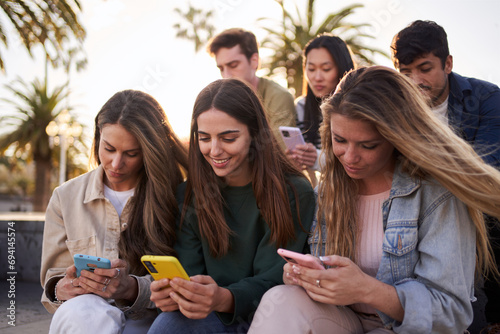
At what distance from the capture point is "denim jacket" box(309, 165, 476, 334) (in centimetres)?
203

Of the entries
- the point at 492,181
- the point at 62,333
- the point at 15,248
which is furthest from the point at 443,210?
the point at 15,248

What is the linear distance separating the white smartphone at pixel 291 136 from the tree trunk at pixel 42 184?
19374mm

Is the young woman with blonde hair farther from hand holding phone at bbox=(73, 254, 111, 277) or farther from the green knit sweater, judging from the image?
hand holding phone at bbox=(73, 254, 111, 277)

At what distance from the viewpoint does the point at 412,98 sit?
7.40 feet

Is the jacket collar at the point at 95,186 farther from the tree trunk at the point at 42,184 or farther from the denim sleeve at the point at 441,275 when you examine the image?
the tree trunk at the point at 42,184

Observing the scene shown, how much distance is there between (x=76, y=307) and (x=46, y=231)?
80cm

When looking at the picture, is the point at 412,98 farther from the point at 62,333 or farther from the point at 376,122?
the point at 62,333

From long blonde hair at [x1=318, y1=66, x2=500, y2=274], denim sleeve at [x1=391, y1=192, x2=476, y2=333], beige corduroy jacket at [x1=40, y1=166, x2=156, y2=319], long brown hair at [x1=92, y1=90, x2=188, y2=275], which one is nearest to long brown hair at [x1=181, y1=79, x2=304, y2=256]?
long brown hair at [x1=92, y1=90, x2=188, y2=275]

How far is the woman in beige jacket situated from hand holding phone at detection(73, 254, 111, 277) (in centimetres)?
23

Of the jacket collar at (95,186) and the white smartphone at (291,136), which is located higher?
the white smartphone at (291,136)

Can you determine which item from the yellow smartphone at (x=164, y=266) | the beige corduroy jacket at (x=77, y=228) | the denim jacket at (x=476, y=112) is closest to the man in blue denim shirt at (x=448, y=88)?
the denim jacket at (x=476, y=112)

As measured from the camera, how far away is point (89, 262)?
2543 mm

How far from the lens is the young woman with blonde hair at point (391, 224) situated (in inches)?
79.9

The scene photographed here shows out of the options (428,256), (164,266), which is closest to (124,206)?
(164,266)
